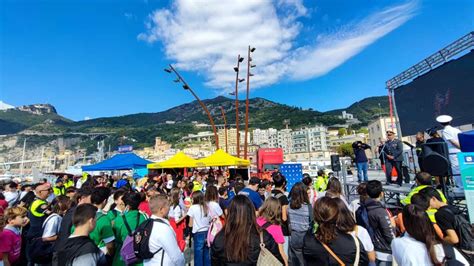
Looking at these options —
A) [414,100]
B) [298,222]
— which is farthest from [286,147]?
[298,222]

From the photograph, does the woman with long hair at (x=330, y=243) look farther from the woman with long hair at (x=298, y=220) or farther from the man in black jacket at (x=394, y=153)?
the man in black jacket at (x=394, y=153)

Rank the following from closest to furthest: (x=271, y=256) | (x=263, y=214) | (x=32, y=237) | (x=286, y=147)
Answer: (x=271, y=256) < (x=263, y=214) < (x=32, y=237) < (x=286, y=147)

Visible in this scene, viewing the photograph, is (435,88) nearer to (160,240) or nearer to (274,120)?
(160,240)

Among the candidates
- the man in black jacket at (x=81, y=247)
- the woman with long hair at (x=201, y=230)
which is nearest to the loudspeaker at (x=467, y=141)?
the woman with long hair at (x=201, y=230)

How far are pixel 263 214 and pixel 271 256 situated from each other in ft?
3.41

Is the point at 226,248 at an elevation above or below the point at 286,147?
below

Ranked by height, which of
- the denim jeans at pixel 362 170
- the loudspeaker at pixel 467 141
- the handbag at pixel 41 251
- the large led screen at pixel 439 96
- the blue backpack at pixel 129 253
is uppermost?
the large led screen at pixel 439 96

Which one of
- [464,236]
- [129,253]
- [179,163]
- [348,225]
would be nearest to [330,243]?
[348,225]

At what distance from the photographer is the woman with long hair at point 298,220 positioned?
12.6 ft

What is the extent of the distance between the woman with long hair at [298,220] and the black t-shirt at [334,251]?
4.86 ft

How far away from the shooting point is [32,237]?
3838 millimetres

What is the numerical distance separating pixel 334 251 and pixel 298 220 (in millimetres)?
1684

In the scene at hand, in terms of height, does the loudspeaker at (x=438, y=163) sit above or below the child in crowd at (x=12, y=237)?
above

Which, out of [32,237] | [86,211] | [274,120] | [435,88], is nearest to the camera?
[86,211]
